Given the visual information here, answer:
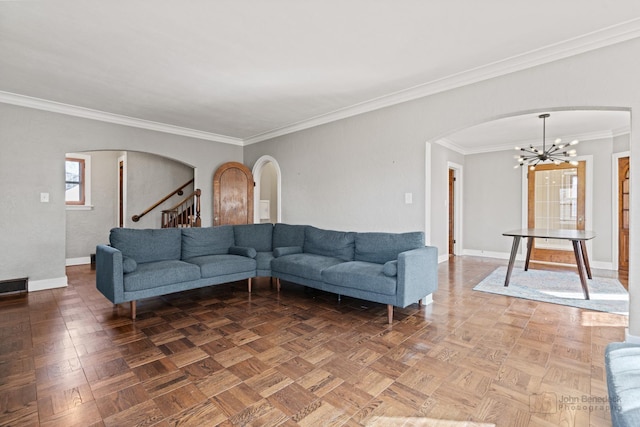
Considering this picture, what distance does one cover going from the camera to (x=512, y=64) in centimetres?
313

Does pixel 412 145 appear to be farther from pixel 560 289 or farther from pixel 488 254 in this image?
pixel 488 254

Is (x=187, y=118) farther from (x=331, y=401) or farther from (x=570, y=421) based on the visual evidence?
(x=570, y=421)

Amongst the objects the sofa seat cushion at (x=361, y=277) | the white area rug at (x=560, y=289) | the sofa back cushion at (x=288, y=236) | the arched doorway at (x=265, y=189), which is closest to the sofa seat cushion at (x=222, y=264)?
the sofa back cushion at (x=288, y=236)

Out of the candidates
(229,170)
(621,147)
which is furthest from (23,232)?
(621,147)

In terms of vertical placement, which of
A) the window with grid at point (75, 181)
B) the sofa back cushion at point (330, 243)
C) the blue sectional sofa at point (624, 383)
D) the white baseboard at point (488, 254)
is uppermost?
the window with grid at point (75, 181)

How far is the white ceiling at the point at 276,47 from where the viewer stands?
2367 mm

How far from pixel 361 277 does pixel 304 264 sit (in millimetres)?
865

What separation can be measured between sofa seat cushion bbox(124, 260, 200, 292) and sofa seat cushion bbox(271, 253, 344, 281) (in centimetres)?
104

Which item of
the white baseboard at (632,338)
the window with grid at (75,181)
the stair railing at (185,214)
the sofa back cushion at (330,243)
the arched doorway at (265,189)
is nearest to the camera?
the white baseboard at (632,338)

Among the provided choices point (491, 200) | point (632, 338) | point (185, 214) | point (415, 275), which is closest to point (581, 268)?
point (632, 338)

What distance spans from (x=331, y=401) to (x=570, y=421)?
1307 mm

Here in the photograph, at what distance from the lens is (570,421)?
1.70m

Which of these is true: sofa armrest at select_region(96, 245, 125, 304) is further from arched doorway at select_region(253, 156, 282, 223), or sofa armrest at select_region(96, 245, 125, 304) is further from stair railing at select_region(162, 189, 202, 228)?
arched doorway at select_region(253, 156, 282, 223)

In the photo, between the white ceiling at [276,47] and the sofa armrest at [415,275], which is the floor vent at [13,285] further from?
the sofa armrest at [415,275]
